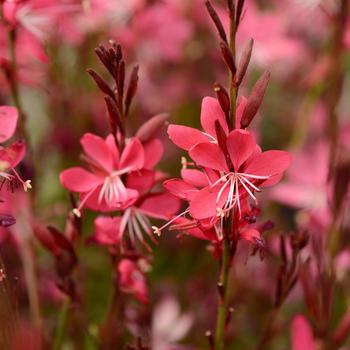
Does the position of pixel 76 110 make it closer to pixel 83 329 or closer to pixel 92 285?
pixel 92 285

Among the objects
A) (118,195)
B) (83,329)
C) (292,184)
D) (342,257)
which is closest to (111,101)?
(118,195)

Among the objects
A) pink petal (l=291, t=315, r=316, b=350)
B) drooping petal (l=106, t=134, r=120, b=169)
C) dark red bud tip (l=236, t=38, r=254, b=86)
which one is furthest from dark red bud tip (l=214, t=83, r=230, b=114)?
pink petal (l=291, t=315, r=316, b=350)

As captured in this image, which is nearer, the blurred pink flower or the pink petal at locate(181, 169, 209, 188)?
the pink petal at locate(181, 169, 209, 188)

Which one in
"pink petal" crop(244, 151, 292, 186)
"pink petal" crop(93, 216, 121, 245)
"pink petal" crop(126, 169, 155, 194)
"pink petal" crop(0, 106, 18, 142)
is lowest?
"pink petal" crop(93, 216, 121, 245)

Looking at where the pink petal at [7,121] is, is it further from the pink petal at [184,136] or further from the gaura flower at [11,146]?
the pink petal at [184,136]

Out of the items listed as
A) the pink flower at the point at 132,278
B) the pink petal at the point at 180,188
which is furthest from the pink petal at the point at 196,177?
the pink flower at the point at 132,278

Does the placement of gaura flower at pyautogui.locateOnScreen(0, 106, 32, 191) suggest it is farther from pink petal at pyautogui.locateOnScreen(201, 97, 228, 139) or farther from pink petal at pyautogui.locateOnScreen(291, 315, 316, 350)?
pink petal at pyautogui.locateOnScreen(291, 315, 316, 350)
